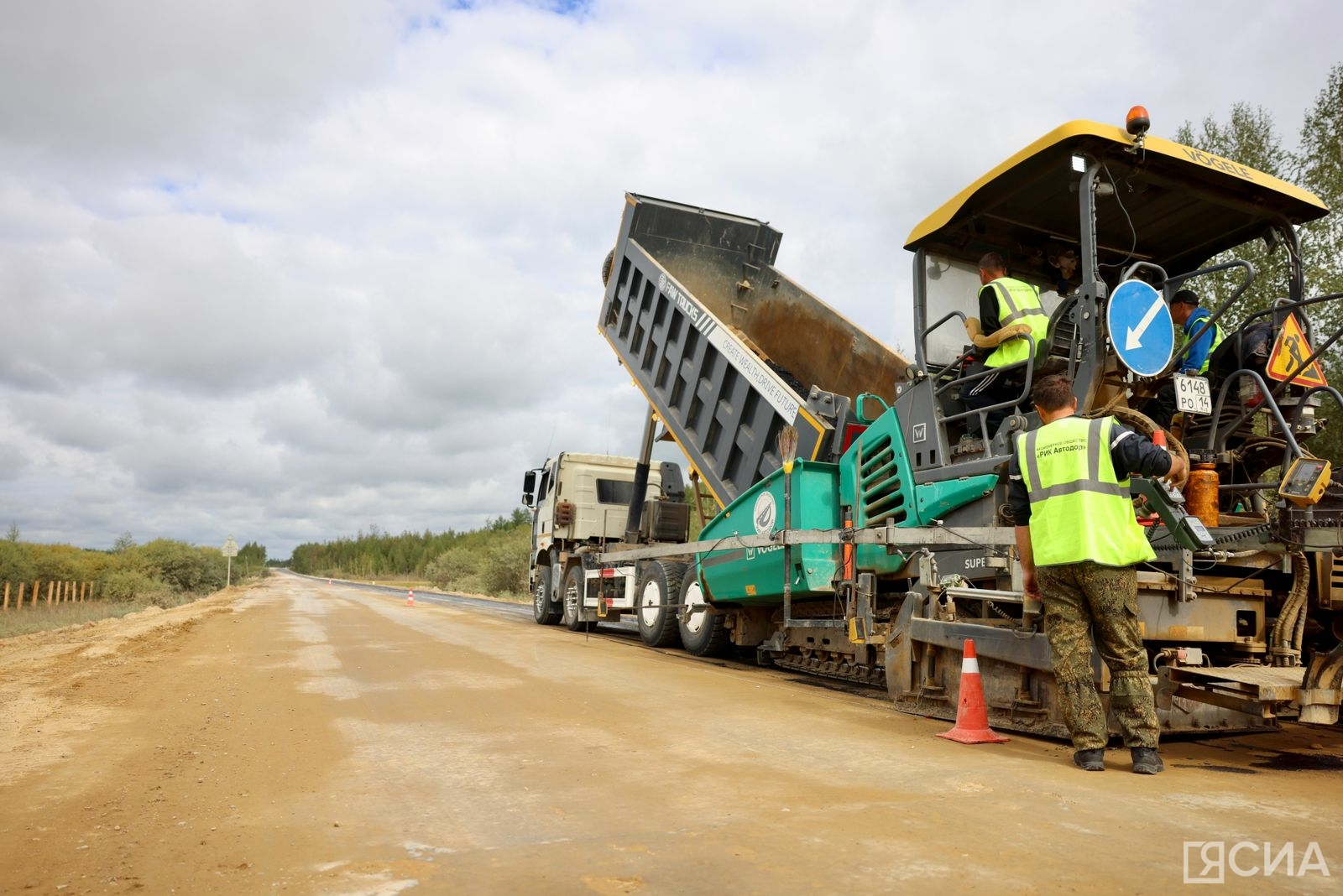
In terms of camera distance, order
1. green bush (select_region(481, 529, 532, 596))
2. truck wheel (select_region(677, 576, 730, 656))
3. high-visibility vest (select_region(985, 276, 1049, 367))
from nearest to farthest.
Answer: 1. high-visibility vest (select_region(985, 276, 1049, 367))
2. truck wheel (select_region(677, 576, 730, 656))
3. green bush (select_region(481, 529, 532, 596))

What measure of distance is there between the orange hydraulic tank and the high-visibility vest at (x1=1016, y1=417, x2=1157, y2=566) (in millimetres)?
823

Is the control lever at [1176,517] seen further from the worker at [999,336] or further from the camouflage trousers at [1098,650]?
the worker at [999,336]

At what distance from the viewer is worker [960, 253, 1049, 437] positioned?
5250mm

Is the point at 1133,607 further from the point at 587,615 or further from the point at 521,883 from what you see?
the point at 587,615

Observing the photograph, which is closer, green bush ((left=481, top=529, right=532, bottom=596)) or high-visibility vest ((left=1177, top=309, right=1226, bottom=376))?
high-visibility vest ((left=1177, top=309, right=1226, bottom=376))

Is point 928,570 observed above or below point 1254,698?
above

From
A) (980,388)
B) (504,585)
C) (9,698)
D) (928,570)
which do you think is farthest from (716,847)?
(504,585)

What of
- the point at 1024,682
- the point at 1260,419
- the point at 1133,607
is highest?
the point at 1260,419

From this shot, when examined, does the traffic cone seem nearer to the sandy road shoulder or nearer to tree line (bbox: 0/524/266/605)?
the sandy road shoulder

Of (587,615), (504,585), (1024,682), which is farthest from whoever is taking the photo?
(504,585)

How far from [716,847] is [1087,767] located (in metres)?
2.02

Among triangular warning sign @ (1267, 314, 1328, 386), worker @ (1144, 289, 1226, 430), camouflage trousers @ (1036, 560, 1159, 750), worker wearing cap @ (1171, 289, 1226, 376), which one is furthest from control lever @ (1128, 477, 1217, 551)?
triangular warning sign @ (1267, 314, 1328, 386)

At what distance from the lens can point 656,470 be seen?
12.8 meters

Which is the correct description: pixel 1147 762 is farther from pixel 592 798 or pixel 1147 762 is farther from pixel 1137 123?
pixel 1137 123
